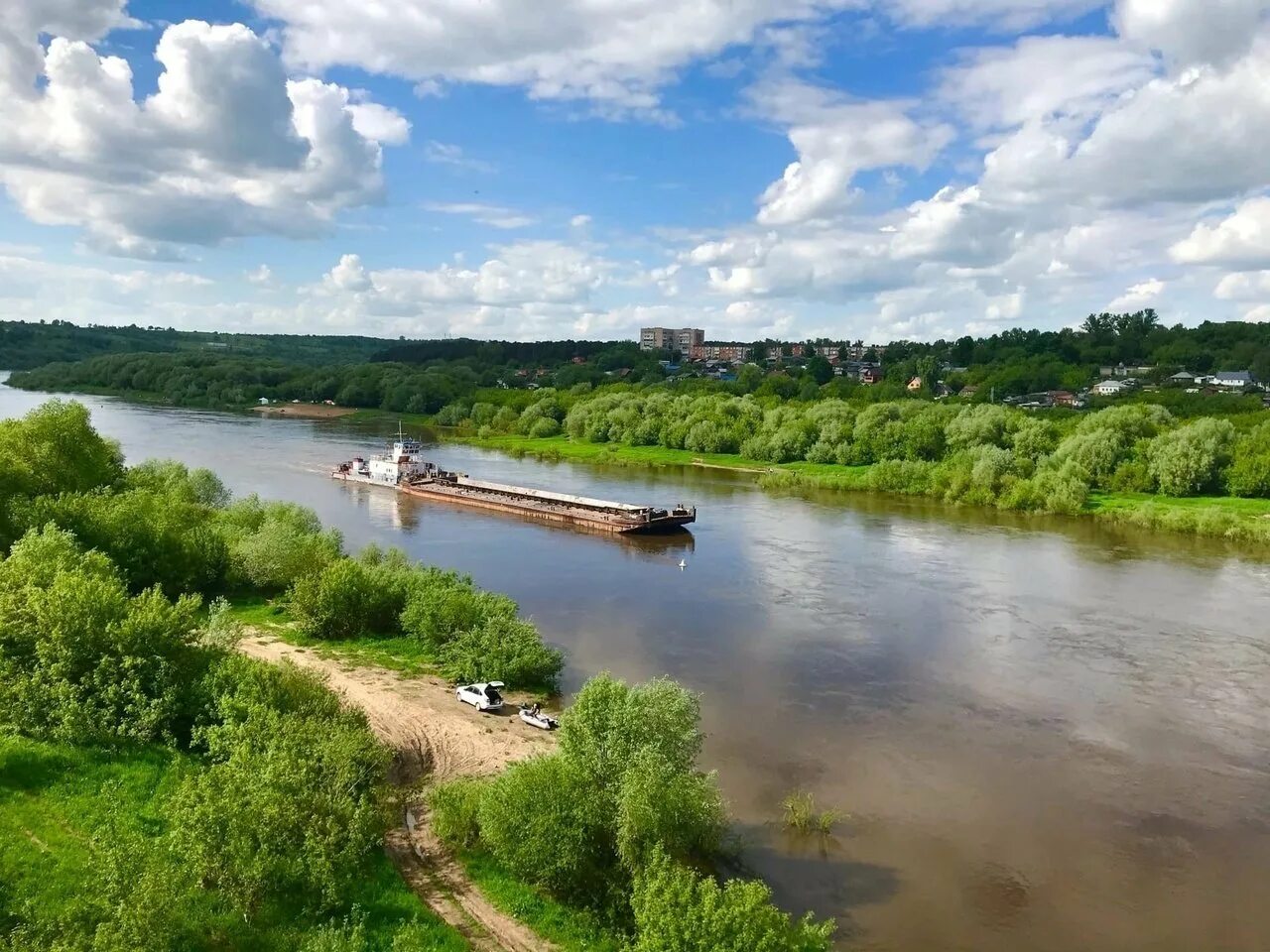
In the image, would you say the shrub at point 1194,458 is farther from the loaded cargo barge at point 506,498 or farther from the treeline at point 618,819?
the treeline at point 618,819

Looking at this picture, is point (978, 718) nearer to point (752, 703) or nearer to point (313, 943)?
point (752, 703)

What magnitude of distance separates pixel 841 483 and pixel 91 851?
66545 mm

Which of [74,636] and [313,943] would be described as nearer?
[313,943]

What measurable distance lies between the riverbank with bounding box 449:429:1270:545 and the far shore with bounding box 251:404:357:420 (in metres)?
27.6

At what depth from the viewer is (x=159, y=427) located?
113 m

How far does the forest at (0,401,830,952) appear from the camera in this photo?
46.4 feet

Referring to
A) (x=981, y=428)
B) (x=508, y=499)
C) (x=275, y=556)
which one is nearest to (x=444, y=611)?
(x=275, y=556)

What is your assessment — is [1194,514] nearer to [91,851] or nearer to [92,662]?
[92,662]

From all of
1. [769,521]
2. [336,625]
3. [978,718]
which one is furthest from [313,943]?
[769,521]

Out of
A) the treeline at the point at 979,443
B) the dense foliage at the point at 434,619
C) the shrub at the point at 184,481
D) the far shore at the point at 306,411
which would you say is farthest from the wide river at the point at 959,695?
the far shore at the point at 306,411

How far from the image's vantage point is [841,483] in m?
76.1

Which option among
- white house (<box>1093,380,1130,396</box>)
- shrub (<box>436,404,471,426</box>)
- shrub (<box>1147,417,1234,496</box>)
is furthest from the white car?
white house (<box>1093,380,1130,396</box>)

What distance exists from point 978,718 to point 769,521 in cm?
3319

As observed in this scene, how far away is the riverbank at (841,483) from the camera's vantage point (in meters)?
57.8
